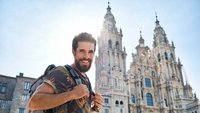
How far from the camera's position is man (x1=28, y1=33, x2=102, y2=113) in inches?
87.2

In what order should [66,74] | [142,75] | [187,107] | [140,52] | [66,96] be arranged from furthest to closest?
1. [140,52]
2. [142,75]
3. [187,107]
4. [66,74]
5. [66,96]

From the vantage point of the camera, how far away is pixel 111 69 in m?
38.5

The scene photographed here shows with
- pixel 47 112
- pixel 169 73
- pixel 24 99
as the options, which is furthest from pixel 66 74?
pixel 169 73

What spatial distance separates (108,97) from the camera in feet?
115

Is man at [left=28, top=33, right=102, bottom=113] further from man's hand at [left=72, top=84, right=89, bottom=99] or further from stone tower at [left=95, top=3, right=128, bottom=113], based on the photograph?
stone tower at [left=95, top=3, right=128, bottom=113]

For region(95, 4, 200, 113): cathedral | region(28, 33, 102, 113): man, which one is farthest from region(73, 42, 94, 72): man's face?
region(95, 4, 200, 113): cathedral

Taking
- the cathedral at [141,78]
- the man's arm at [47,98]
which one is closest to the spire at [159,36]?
the cathedral at [141,78]

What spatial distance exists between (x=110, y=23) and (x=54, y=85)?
139 feet

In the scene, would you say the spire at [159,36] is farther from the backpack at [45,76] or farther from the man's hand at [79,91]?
the man's hand at [79,91]

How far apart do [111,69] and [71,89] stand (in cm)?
3620

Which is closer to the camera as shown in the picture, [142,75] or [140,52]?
[142,75]

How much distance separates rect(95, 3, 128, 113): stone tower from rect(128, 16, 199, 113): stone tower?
308 cm

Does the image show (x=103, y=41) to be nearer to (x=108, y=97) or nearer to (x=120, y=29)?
(x=120, y=29)

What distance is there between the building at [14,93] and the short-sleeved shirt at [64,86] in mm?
27172
